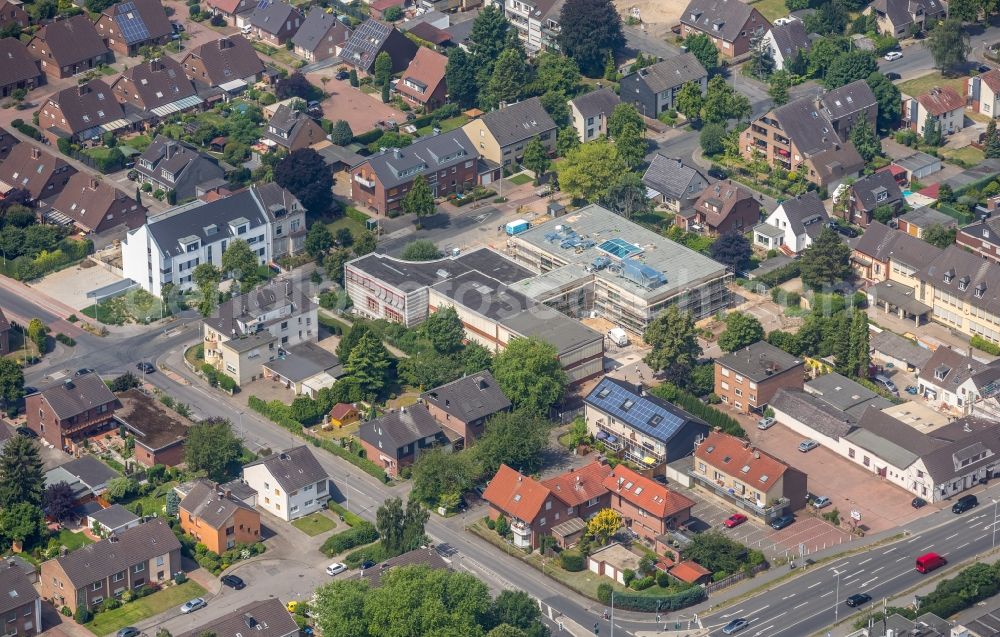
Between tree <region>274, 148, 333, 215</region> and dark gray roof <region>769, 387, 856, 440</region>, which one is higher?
tree <region>274, 148, 333, 215</region>

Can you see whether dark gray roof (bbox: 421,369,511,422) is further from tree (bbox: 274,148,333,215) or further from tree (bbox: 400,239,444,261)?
tree (bbox: 274,148,333,215)

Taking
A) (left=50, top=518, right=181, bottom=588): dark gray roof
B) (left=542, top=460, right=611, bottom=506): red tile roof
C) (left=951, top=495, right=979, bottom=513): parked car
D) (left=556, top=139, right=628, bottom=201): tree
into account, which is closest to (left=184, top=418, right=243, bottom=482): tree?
(left=50, top=518, right=181, bottom=588): dark gray roof

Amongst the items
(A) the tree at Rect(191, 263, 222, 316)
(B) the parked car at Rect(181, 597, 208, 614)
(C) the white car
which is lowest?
(B) the parked car at Rect(181, 597, 208, 614)

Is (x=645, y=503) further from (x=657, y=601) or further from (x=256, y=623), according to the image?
(x=256, y=623)

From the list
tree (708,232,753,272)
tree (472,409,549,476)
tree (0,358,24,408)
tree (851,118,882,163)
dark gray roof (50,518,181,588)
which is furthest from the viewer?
tree (851,118,882,163)

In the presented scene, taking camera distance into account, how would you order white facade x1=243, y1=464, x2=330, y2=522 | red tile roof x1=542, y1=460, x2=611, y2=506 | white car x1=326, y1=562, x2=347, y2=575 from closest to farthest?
white car x1=326, y1=562, x2=347, y2=575 → red tile roof x1=542, y1=460, x2=611, y2=506 → white facade x1=243, y1=464, x2=330, y2=522

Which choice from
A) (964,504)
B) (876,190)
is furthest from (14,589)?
(876,190)

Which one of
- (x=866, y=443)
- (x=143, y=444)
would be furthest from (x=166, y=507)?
(x=866, y=443)

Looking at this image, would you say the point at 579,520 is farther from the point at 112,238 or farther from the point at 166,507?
the point at 112,238

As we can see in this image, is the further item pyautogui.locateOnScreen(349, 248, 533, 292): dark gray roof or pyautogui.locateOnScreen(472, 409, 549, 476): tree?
pyautogui.locateOnScreen(349, 248, 533, 292): dark gray roof
